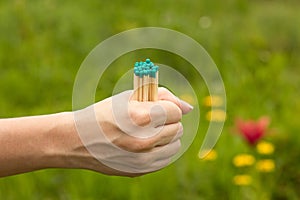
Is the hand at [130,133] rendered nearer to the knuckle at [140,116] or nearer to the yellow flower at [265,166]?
the knuckle at [140,116]

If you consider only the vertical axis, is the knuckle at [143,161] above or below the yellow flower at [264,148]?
below

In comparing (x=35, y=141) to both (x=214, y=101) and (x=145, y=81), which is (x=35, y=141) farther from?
(x=214, y=101)

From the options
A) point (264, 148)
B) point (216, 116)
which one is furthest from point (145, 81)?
point (264, 148)

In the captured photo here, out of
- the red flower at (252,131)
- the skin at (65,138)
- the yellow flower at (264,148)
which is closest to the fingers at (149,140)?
the skin at (65,138)

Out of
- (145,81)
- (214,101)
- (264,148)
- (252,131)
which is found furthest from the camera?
(214,101)

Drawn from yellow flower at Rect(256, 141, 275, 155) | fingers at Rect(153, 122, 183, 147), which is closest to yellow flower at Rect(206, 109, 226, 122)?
yellow flower at Rect(256, 141, 275, 155)

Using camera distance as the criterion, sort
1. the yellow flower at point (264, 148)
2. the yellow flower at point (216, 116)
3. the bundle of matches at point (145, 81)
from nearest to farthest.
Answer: the bundle of matches at point (145, 81), the yellow flower at point (216, 116), the yellow flower at point (264, 148)

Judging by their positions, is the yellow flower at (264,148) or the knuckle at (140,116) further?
the yellow flower at (264,148)
